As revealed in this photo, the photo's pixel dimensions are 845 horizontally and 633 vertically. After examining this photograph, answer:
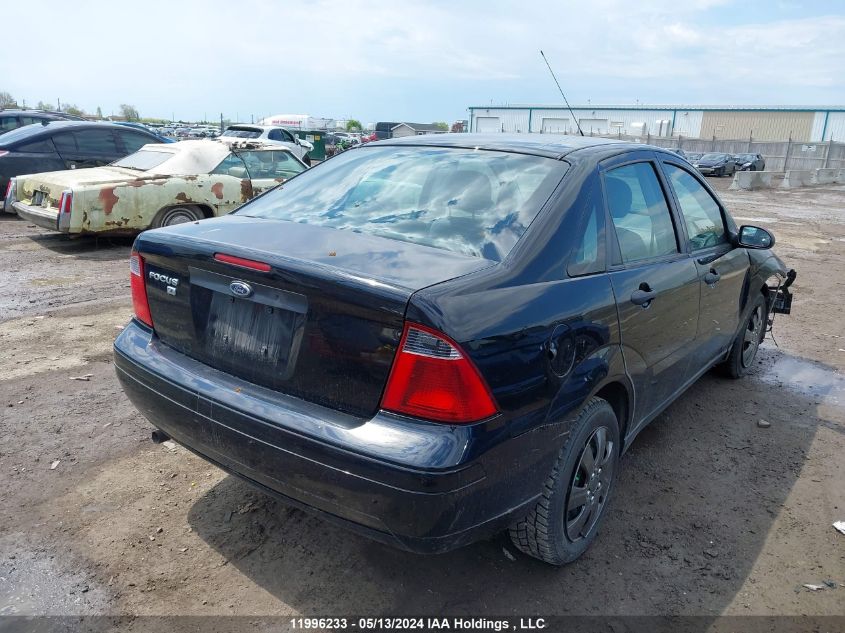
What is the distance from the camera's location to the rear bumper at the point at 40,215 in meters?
7.83

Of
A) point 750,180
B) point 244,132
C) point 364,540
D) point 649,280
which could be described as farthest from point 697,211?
point 750,180

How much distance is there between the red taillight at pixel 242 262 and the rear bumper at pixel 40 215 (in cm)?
649

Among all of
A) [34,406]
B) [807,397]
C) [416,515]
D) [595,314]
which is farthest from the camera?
[807,397]

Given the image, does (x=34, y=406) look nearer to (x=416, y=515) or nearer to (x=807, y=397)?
(x=416, y=515)

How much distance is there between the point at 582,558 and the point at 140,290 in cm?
228

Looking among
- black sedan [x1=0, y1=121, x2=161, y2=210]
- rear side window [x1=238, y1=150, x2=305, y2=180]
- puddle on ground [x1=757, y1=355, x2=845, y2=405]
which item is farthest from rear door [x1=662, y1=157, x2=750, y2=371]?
black sedan [x1=0, y1=121, x2=161, y2=210]

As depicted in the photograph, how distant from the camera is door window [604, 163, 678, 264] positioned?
9.71 feet

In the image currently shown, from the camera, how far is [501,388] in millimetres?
2109

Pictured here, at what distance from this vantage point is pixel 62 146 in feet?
34.4

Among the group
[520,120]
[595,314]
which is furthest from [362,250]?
[520,120]

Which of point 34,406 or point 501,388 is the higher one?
point 501,388

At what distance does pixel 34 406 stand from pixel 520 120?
67.2 metres

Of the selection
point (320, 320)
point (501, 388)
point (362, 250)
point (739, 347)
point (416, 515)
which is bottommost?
point (739, 347)

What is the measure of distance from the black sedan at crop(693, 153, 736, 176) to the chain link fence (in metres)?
2.88
